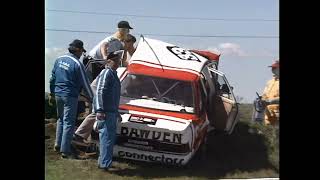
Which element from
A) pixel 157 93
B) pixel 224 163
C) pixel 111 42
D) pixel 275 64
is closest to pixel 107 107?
pixel 157 93

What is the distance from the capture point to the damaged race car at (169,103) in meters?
4.25

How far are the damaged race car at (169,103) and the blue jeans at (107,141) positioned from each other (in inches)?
1.8

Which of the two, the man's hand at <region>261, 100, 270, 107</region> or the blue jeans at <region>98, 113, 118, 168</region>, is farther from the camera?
the man's hand at <region>261, 100, 270, 107</region>

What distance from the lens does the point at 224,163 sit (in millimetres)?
4492

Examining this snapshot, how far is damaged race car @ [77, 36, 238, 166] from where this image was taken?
4254mm

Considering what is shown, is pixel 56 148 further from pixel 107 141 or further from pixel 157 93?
pixel 157 93

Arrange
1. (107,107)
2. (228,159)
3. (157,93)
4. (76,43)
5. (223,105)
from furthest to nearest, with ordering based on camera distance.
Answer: (223,105) → (228,159) → (157,93) → (107,107) → (76,43)

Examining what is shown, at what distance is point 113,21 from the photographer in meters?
4.27

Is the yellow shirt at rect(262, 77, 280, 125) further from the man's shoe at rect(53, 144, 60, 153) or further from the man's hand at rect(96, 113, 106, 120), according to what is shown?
the man's shoe at rect(53, 144, 60, 153)

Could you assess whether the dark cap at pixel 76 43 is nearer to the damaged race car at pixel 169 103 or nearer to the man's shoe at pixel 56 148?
the damaged race car at pixel 169 103

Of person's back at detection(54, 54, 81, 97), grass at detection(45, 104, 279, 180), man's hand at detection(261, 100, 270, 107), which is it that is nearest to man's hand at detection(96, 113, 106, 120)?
person's back at detection(54, 54, 81, 97)

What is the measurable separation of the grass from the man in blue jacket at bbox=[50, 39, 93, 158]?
89mm
